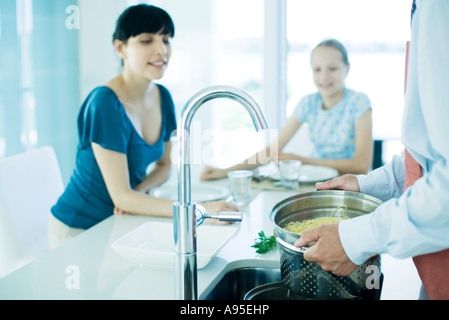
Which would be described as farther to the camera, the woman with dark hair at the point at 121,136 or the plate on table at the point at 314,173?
the plate on table at the point at 314,173

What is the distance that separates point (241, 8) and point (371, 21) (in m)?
1.01

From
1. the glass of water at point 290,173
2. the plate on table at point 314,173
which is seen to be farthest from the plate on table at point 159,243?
the plate on table at point 314,173

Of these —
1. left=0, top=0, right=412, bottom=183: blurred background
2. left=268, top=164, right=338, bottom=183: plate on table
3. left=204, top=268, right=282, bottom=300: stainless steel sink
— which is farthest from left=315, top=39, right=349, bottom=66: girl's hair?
left=204, top=268, right=282, bottom=300: stainless steel sink

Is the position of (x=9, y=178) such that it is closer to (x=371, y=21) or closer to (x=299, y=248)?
(x=299, y=248)

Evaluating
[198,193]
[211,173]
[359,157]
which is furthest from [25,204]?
[359,157]

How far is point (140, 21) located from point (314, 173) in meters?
0.99

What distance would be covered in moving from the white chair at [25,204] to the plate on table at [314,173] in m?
0.94

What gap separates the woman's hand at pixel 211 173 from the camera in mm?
2102

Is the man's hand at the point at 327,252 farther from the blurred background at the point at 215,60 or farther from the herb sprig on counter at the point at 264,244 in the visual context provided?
the blurred background at the point at 215,60

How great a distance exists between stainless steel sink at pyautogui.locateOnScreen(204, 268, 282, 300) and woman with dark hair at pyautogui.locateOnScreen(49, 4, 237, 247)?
1.59ft

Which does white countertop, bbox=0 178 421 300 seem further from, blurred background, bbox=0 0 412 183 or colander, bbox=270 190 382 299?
blurred background, bbox=0 0 412 183

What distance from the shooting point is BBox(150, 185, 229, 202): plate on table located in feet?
5.78

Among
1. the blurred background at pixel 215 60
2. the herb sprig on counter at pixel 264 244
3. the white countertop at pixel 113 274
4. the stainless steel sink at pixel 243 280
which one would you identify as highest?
the blurred background at pixel 215 60
